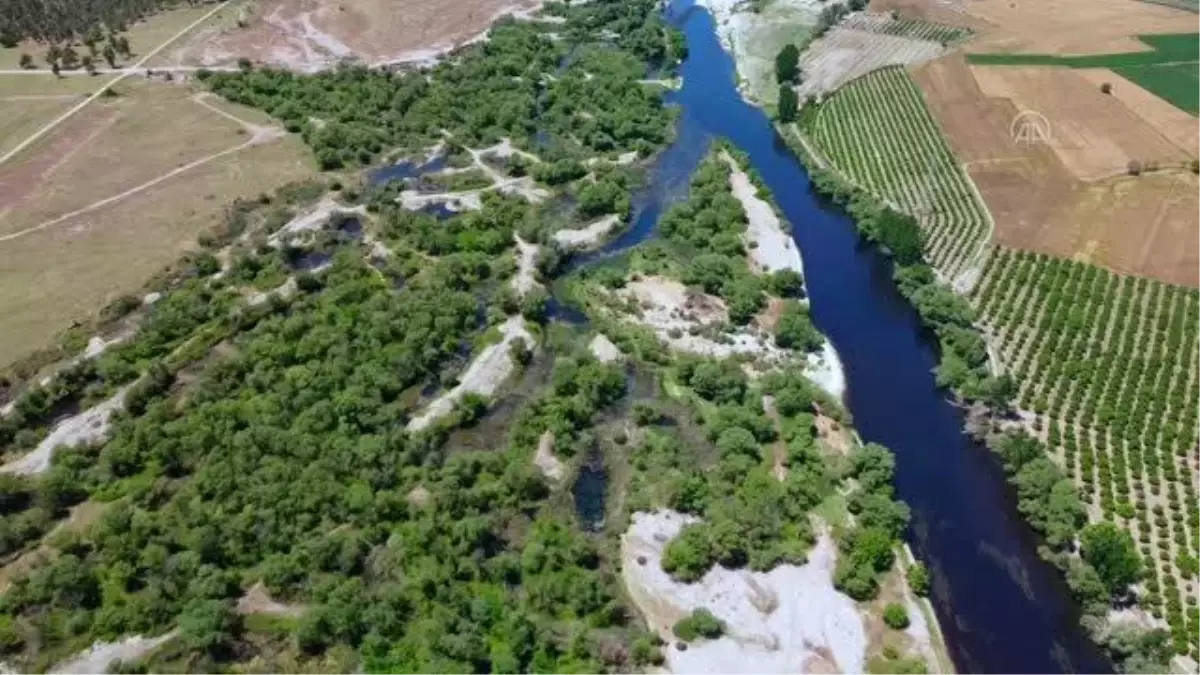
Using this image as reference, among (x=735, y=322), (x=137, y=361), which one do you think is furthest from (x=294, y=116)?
(x=735, y=322)

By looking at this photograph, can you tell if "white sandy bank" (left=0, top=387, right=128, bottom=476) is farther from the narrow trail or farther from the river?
the river

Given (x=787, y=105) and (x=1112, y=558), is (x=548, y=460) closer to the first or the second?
(x=1112, y=558)

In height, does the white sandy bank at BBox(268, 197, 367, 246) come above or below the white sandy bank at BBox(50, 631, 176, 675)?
above

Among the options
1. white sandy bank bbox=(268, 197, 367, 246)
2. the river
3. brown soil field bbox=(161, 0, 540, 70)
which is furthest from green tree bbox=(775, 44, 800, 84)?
white sandy bank bbox=(268, 197, 367, 246)

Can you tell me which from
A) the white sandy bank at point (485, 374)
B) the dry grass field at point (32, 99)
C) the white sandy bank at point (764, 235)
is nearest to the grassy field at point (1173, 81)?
the white sandy bank at point (764, 235)

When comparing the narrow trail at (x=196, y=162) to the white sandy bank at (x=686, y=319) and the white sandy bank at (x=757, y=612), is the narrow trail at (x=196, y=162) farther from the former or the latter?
the white sandy bank at (x=757, y=612)
